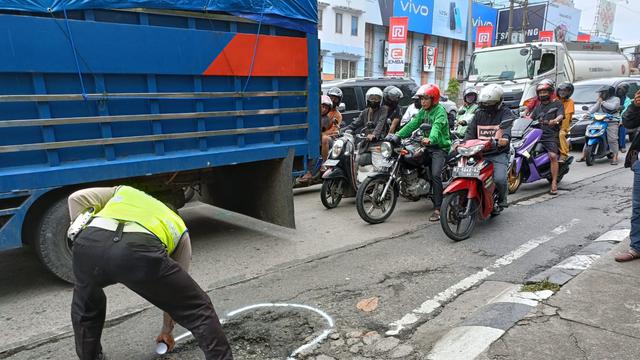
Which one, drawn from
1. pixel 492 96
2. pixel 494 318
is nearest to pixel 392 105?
pixel 492 96

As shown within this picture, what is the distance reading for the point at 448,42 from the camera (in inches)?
1385

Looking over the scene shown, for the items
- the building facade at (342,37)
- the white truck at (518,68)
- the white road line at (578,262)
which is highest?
the building facade at (342,37)

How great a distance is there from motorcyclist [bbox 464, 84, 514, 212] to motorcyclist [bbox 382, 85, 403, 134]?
4.52 ft

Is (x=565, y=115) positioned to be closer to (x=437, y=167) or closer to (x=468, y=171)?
(x=437, y=167)

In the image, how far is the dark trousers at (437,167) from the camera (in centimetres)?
586

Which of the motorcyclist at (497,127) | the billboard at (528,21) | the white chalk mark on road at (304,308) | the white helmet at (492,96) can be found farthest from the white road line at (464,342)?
the billboard at (528,21)

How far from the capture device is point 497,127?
547 cm

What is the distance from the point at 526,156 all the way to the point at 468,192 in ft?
8.65

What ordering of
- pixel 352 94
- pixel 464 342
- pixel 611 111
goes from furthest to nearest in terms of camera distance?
pixel 352 94, pixel 611 111, pixel 464 342

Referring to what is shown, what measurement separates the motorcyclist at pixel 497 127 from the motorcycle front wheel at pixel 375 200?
1271mm

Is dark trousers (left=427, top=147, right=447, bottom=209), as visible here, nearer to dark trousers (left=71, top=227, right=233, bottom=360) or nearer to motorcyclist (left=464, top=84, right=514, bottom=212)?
motorcyclist (left=464, top=84, right=514, bottom=212)

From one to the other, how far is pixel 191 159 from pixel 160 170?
315mm

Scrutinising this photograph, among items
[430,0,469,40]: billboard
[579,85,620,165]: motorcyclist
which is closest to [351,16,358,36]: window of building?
[430,0,469,40]: billboard

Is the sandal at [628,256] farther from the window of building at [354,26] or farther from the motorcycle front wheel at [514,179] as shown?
the window of building at [354,26]
